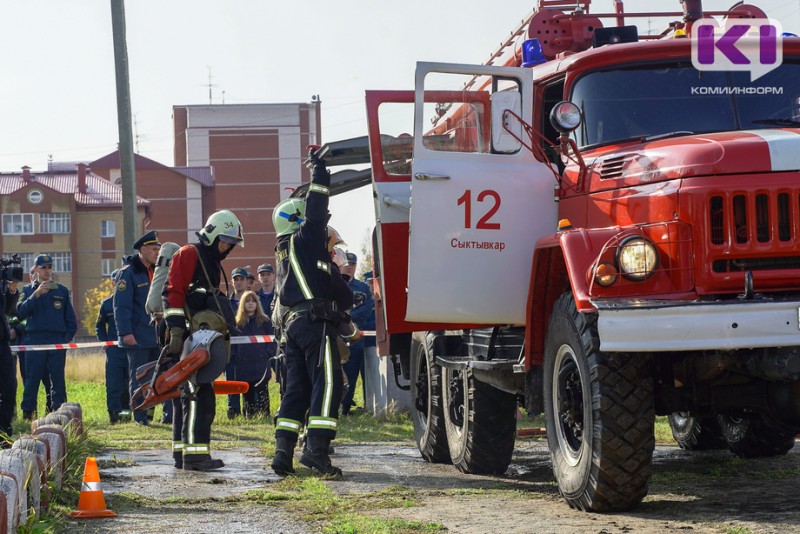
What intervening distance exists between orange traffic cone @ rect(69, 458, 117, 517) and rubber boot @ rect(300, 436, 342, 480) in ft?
6.72

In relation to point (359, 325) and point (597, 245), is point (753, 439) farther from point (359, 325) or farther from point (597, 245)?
point (359, 325)

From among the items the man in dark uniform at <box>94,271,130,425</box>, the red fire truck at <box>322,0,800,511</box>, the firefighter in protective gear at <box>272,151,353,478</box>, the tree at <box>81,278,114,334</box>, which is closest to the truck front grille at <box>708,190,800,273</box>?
the red fire truck at <box>322,0,800,511</box>

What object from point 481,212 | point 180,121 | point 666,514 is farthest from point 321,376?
point 180,121

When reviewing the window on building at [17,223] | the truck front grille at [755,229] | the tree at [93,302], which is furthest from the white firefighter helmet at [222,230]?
the window on building at [17,223]

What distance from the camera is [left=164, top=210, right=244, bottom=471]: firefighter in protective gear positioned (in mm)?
10305

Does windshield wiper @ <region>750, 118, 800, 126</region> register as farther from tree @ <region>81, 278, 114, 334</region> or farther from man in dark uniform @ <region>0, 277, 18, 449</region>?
tree @ <region>81, 278, 114, 334</region>

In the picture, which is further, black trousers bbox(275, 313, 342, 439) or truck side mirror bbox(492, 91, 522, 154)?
black trousers bbox(275, 313, 342, 439)

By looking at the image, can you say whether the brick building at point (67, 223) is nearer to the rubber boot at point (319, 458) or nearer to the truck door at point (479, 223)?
the rubber boot at point (319, 458)

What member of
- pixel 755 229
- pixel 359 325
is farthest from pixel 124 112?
pixel 755 229

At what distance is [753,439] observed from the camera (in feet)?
33.4

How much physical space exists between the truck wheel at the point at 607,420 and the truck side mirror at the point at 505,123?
53.7 inches

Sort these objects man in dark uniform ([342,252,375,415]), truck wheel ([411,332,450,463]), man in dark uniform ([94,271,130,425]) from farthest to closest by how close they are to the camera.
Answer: man in dark uniform ([342,252,375,415]) → man in dark uniform ([94,271,130,425]) → truck wheel ([411,332,450,463])

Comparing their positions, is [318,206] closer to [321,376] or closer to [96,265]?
[321,376]

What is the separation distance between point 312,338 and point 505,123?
7.99 ft
